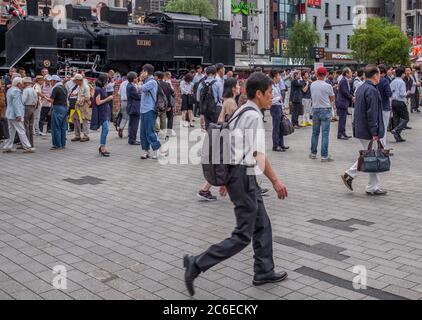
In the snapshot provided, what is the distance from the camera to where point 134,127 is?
14.8 meters

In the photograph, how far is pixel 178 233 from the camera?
22.5ft

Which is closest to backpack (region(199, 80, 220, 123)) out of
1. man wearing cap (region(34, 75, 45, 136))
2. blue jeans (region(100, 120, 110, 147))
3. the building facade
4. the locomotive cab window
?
blue jeans (region(100, 120, 110, 147))

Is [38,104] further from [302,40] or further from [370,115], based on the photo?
[302,40]

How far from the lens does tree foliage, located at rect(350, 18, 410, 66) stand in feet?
172

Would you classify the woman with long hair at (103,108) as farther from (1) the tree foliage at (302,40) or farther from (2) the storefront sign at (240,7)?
(1) the tree foliage at (302,40)

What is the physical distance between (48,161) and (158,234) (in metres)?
6.27

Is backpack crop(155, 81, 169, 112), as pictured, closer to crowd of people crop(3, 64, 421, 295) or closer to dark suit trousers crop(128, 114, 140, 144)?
crowd of people crop(3, 64, 421, 295)

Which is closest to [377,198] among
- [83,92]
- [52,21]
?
[83,92]

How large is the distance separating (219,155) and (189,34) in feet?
78.8

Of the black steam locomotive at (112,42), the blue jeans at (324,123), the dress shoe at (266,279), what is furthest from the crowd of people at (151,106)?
the black steam locomotive at (112,42)

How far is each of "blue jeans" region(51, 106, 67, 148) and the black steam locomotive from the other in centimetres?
807

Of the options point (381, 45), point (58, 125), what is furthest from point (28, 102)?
point (381, 45)

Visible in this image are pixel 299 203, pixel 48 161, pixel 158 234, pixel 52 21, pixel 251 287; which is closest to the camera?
pixel 251 287
